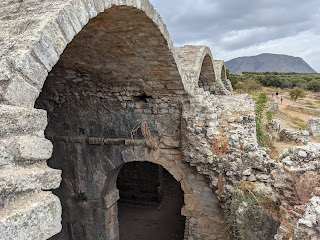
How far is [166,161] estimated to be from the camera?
187 inches

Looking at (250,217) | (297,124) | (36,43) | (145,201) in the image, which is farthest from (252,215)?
(297,124)

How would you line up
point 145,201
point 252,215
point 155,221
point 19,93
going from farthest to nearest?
Answer: point 145,201, point 155,221, point 252,215, point 19,93

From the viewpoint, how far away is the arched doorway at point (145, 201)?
7434 millimetres

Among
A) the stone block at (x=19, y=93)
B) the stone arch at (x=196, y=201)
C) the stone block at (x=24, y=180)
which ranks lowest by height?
the stone arch at (x=196, y=201)

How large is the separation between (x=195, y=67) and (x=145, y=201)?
16.3ft

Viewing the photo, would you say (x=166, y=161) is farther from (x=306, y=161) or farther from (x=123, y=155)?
(x=306, y=161)

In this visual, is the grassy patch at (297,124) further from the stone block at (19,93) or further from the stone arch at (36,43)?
the stone block at (19,93)

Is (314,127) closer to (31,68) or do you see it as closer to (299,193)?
(299,193)

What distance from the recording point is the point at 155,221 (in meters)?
7.49

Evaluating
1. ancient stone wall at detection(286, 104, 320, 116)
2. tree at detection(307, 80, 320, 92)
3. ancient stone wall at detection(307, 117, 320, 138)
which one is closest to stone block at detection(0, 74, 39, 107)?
ancient stone wall at detection(307, 117, 320, 138)

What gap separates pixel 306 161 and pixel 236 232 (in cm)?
159

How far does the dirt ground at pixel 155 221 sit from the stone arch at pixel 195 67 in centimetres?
392

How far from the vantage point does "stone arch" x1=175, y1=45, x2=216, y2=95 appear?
15.5ft

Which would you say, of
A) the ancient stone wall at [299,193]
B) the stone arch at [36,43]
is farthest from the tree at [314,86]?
the stone arch at [36,43]
